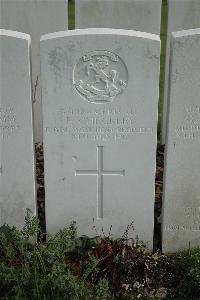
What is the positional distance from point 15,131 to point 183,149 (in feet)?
4.35

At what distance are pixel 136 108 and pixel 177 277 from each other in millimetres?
1400

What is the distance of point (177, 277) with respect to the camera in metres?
4.54

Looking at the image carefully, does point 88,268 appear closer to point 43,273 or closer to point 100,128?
point 43,273

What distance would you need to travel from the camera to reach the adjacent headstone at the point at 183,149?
4160mm

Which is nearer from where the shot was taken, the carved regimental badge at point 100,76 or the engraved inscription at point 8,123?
the carved regimental badge at point 100,76

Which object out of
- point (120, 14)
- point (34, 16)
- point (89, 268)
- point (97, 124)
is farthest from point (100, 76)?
point (34, 16)

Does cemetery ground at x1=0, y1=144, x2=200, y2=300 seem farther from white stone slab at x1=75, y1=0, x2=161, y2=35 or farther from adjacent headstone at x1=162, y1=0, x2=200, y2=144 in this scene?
white stone slab at x1=75, y1=0, x2=161, y2=35

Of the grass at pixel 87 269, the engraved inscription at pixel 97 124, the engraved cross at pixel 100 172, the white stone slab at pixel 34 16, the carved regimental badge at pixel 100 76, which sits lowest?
the grass at pixel 87 269

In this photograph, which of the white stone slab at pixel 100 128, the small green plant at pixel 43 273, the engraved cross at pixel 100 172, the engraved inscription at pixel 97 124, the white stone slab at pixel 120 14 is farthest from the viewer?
the white stone slab at pixel 120 14

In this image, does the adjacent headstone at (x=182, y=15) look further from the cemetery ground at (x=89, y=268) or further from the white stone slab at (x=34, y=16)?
the cemetery ground at (x=89, y=268)

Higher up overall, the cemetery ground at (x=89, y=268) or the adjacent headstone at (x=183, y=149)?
the adjacent headstone at (x=183, y=149)

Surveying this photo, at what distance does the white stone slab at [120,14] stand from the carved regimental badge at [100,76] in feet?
6.51

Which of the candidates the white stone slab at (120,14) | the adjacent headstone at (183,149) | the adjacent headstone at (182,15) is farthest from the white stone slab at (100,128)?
the white stone slab at (120,14)

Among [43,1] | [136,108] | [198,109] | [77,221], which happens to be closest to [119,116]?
[136,108]
